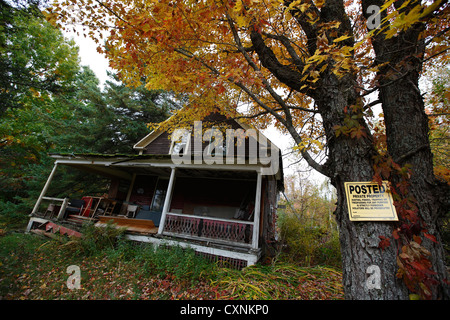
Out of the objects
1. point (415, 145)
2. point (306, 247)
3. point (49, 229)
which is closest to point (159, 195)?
point (49, 229)

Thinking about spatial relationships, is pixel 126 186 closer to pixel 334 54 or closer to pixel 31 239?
Answer: pixel 31 239

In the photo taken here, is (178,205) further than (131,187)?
No

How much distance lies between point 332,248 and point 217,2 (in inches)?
305

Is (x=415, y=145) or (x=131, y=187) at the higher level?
(x=131, y=187)

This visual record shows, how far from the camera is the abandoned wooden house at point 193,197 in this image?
263 inches

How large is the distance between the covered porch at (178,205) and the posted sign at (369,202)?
448 centimetres

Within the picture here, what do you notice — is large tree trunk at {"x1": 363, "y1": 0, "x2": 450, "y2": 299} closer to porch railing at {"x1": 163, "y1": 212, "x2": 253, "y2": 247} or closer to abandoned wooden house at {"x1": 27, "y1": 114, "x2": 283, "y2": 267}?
abandoned wooden house at {"x1": 27, "y1": 114, "x2": 283, "y2": 267}

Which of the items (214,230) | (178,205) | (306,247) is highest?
(178,205)

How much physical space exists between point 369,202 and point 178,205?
9.61 metres

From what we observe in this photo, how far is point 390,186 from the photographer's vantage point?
76.5 inches

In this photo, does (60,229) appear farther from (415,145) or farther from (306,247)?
(415,145)

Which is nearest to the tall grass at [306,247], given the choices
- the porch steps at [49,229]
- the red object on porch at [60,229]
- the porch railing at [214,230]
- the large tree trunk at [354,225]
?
the porch railing at [214,230]

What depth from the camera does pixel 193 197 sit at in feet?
33.7

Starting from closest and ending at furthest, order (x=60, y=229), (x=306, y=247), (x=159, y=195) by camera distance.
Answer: (x=306, y=247), (x=60, y=229), (x=159, y=195)
